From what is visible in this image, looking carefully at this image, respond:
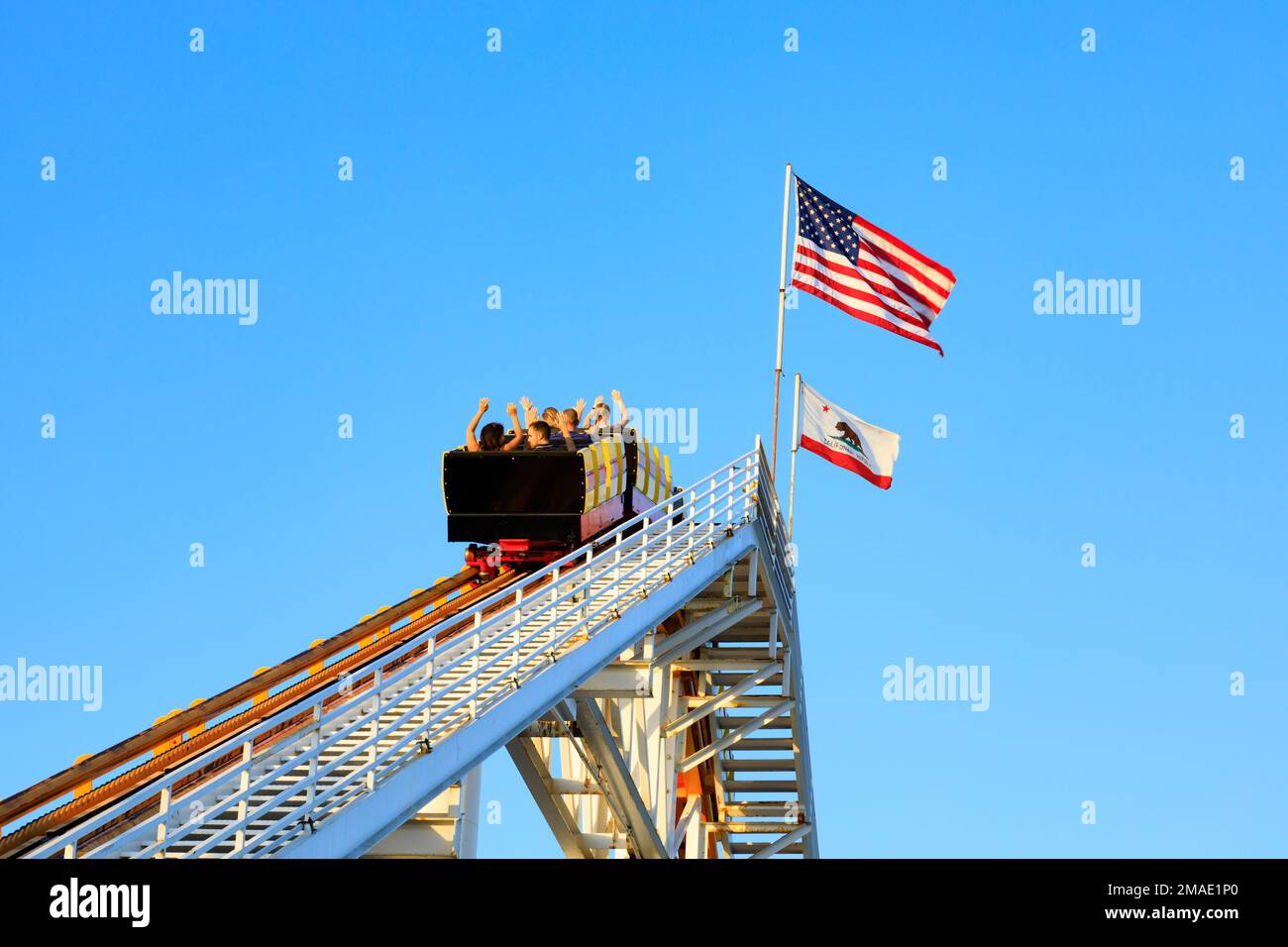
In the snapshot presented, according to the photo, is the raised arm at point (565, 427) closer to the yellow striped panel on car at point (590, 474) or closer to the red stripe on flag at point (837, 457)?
the yellow striped panel on car at point (590, 474)

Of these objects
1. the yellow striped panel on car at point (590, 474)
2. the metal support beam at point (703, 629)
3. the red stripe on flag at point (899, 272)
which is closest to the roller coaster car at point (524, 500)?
the yellow striped panel on car at point (590, 474)

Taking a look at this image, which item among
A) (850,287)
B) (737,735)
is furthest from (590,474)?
(850,287)

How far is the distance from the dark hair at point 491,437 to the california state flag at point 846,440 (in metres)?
5.18

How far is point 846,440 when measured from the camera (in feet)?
82.5

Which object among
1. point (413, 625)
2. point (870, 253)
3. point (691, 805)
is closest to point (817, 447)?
point (870, 253)

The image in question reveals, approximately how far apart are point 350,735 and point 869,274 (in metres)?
13.2

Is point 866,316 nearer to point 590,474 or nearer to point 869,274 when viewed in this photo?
A: point 869,274

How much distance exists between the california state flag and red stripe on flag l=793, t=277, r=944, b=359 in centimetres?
124

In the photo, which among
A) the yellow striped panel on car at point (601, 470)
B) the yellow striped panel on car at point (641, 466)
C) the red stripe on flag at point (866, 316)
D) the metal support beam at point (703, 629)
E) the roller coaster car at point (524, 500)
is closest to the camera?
the metal support beam at point (703, 629)

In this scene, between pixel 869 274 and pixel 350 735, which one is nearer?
pixel 350 735

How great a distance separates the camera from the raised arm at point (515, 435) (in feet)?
69.3
